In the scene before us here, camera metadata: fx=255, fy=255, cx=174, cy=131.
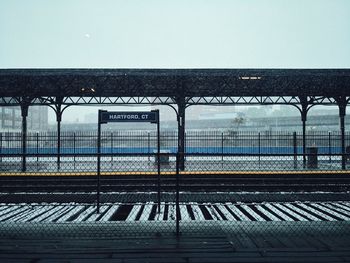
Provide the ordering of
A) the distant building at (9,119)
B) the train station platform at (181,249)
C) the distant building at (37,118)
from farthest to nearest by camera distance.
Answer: the distant building at (37,118), the distant building at (9,119), the train station platform at (181,249)

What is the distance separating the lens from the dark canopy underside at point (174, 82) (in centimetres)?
1217

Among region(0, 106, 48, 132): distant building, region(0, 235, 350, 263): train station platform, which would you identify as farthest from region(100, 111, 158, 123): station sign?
region(0, 106, 48, 132): distant building

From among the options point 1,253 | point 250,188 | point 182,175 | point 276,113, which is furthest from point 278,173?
point 276,113

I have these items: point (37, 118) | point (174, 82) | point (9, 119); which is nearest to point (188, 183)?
point (174, 82)

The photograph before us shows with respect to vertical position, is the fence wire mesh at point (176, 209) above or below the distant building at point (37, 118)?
below

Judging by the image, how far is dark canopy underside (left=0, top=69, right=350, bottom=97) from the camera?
479 inches

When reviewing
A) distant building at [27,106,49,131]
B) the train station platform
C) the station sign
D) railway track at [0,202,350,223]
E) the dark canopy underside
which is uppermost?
distant building at [27,106,49,131]

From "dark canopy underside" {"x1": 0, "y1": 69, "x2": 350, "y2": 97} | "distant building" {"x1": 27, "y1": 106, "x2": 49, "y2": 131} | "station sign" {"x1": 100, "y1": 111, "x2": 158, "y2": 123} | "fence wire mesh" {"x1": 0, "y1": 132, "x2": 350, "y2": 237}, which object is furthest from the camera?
"distant building" {"x1": 27, "y1": 106, "x2": 49, "y2": 131}

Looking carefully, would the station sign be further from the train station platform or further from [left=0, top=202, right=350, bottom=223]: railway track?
the train station platform

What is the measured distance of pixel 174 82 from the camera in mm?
14211

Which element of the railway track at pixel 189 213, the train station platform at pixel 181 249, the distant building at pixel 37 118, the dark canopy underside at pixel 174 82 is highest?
the distant building at pixel 37 118

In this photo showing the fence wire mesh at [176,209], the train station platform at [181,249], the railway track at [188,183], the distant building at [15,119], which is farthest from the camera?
the distant building at [15,119]

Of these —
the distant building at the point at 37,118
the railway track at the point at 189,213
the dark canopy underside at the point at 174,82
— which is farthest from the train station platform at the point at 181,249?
the distant building at the point at 37,118

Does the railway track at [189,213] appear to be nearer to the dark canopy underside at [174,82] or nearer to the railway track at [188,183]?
the railway track at [188,183]
